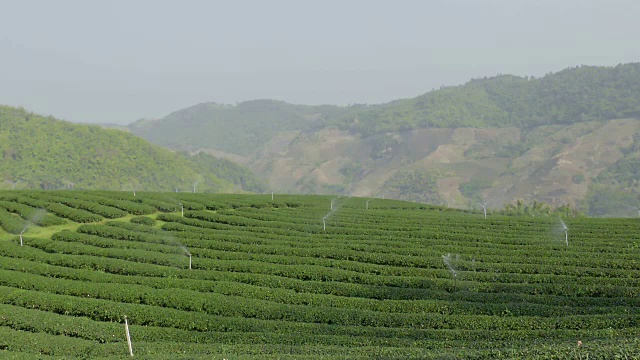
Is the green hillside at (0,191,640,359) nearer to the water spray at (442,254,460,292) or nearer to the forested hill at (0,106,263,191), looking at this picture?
the water spray at (442,254,460,292)

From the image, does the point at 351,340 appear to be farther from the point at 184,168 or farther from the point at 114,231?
the point at 184,168

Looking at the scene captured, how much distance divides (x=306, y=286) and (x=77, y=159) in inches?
4879

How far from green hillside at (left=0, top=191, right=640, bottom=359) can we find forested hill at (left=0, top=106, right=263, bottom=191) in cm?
8739

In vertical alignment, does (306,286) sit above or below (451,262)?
below

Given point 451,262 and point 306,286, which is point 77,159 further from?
point 451,262

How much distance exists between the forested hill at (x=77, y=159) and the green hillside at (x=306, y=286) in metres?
87.4

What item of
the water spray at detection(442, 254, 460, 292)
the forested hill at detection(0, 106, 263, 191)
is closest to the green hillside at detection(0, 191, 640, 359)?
the water spray at detection(442, 254, 460, 292)

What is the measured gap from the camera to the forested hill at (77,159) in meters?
128

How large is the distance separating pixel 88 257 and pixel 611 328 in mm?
28922

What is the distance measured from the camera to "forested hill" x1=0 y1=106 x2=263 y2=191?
419ft

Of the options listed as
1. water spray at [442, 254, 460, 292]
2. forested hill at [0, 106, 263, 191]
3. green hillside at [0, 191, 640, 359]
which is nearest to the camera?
green hillside at [0, 191, 640, 359]

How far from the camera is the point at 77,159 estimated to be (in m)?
138

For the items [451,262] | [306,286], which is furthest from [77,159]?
[451,262]

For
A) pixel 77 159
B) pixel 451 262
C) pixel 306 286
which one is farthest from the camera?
pixel 77 159
